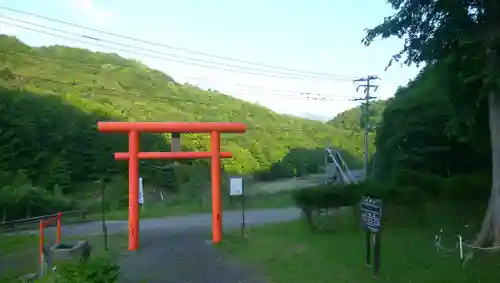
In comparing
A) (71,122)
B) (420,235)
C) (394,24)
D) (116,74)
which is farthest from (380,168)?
(116,74)

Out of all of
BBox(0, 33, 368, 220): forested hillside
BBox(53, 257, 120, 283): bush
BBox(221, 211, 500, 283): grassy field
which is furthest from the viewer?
BBox(0, 33, 368, 220): forested hillside

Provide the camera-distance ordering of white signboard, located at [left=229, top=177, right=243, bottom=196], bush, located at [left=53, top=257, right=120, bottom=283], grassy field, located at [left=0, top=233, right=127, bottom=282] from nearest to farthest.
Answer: bush, located at [left=53, top=257, right=120, bottom=283]
grassy field, located at [left=0, top=233, right=127, bottom=282]
white signboard, located at [left=229, top=177, right=243, bottom=196]

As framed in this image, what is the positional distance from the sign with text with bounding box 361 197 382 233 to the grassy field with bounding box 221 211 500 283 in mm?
775

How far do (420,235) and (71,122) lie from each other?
2755 centimetres

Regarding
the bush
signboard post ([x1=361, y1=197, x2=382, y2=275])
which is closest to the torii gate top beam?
signboard post ([x1=361, y1=197, x2=382, y2=275])

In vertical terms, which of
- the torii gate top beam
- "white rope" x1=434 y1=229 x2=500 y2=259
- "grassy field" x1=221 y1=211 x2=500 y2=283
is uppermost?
the torii gate top beam

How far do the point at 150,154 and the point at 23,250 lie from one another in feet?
14.2

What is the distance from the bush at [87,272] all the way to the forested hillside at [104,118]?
2107 cm

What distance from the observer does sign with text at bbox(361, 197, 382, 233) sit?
7.74 meters

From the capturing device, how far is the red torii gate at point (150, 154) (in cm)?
1180

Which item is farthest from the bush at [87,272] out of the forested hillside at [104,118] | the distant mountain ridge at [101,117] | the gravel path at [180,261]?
the distant mountain ridge at [101,117]

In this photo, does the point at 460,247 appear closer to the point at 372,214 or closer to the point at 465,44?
the point at 372,214

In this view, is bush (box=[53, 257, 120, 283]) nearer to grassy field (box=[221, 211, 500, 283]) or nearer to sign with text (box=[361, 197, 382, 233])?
grassy field (box=[221, 211, 500, 283])

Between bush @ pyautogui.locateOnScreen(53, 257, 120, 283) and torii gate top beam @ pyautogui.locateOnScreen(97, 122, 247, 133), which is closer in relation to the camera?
bush @ pyautogui.locateOnScreen(53, 257, 120, 283)
